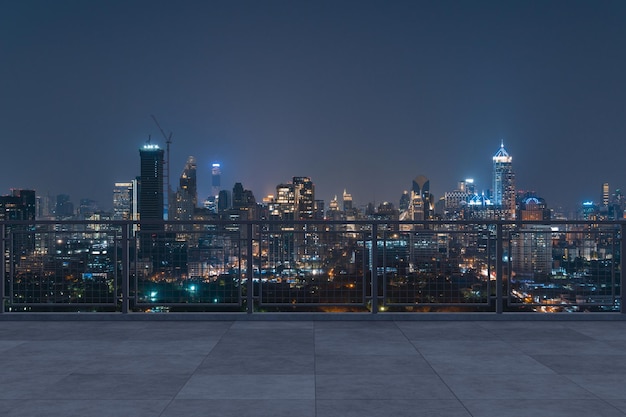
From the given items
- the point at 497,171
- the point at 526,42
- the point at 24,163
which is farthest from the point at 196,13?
the point at 526,42

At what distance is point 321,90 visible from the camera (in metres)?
71.6

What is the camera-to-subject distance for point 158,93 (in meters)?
85.3
